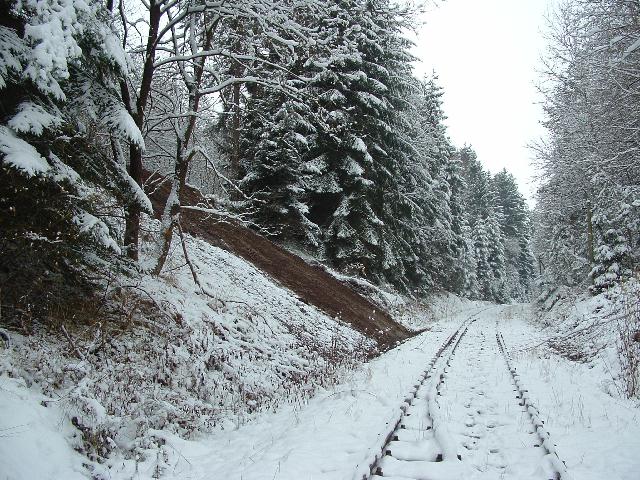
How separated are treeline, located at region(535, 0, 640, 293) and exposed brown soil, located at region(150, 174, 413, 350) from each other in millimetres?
7890

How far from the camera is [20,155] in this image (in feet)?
14.4

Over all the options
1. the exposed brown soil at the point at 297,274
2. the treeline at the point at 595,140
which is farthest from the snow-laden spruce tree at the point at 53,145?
the treeline at the point at 595,140

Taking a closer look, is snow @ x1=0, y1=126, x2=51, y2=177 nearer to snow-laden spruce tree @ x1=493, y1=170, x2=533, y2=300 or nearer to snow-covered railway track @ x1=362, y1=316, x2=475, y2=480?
snow-covered railway track @ x1=362, y1=316, x2=475, y2=480

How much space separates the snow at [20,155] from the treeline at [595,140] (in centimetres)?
1019

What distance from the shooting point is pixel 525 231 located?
73.5 m

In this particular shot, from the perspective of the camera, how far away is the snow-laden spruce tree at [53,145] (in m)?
4.33

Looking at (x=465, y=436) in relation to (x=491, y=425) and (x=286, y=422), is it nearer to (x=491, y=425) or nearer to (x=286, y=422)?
(x=491, y=425)

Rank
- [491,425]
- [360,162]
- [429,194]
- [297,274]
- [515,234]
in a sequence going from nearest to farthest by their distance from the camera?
[491,425]
[297,274]
[360,162]
[429,194]
[515,234]

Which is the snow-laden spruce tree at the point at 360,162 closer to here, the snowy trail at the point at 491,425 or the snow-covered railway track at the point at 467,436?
the snowy trail at the point at 491,425

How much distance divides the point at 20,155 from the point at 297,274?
38.4 ft

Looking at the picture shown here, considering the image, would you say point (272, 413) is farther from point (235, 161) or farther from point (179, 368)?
point (235, 161)

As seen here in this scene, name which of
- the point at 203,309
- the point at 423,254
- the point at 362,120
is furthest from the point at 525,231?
the point at 203,309

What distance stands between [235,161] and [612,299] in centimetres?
1487

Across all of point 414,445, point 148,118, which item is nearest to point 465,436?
point 414,445
